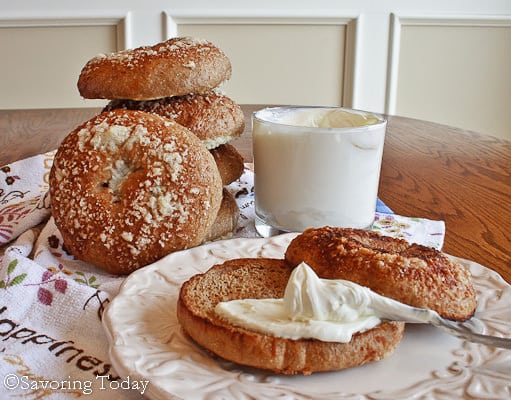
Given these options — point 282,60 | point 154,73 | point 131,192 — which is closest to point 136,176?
point 131,192

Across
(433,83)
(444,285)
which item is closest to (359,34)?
(433,83)

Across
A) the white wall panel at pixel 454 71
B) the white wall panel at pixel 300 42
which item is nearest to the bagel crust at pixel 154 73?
the white wall panel at pixel 300 42

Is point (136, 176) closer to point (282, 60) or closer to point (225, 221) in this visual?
point (225, 221)

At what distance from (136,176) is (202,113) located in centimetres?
22

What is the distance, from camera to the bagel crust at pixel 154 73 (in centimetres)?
111

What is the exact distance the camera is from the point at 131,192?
1020 mm

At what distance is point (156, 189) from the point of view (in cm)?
102

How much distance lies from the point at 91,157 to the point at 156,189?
132 mm

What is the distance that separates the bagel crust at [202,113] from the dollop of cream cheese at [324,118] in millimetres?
133

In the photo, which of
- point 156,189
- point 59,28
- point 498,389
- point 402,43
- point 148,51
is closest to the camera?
point 498,389

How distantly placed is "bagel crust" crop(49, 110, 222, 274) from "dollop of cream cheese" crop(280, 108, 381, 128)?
11.9 inches

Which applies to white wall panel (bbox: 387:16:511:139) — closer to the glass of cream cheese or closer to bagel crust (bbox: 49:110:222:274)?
the glass of cream cheese

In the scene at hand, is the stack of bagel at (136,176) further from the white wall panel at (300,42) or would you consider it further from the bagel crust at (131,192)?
the white wall panel at (300,42)

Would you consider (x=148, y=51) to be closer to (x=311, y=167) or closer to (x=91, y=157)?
(x=91, y=157)
